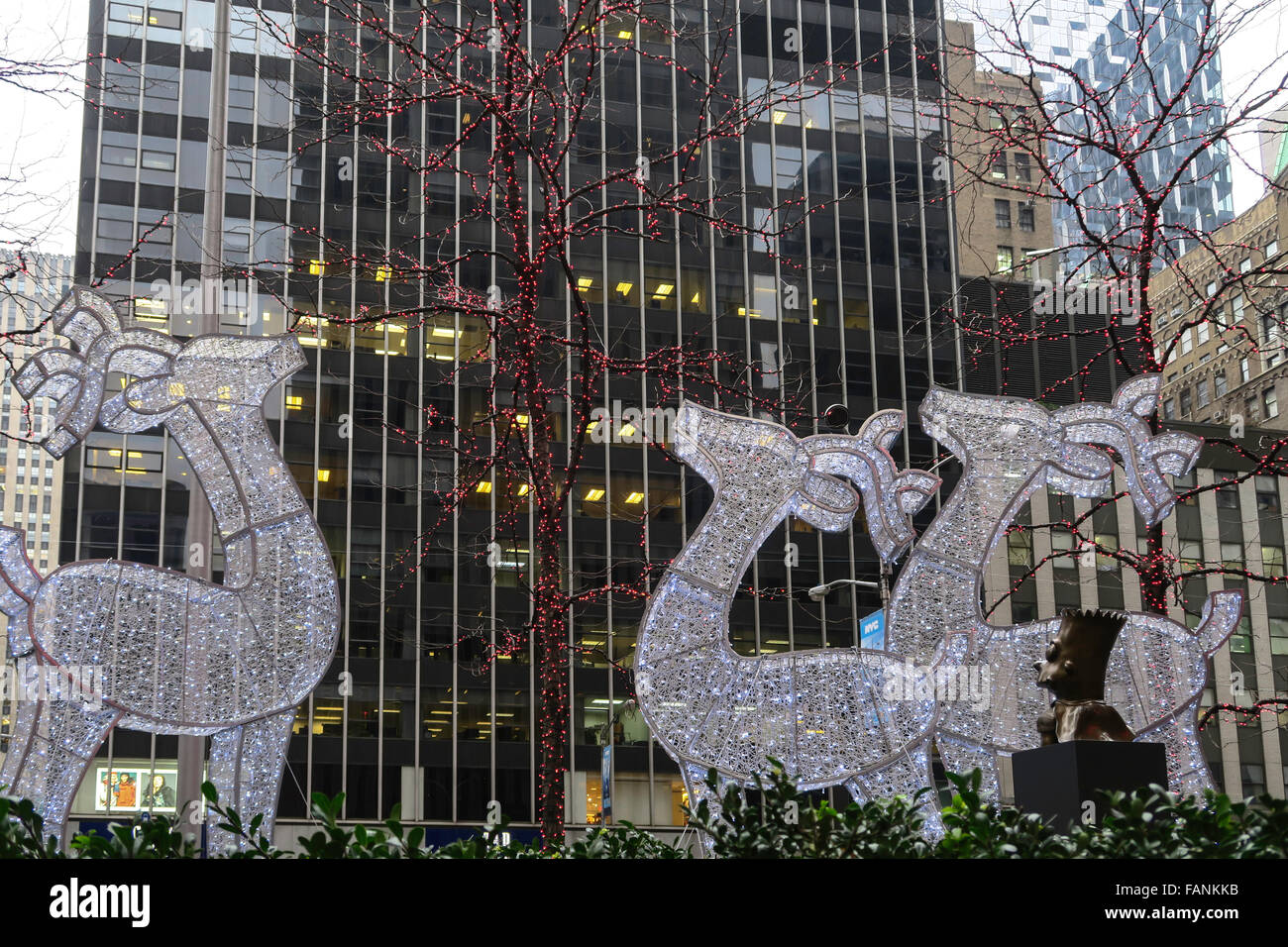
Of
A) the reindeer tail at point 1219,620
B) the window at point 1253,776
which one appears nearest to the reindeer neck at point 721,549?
the reindeer tail at point 1219,620

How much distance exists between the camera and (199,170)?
1604 inches

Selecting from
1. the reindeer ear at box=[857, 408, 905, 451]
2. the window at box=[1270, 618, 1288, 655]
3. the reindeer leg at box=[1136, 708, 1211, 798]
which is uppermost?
the window at box=[1270, 618, 1288, 655]

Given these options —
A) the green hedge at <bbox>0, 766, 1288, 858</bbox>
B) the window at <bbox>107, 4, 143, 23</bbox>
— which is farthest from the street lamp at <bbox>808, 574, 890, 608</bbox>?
the window at <bbox>107, 4, 143, 23</bbox>

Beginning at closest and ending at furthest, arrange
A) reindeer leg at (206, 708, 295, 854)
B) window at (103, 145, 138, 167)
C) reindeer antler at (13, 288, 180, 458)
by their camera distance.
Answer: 1. reindeer leg at (206, 708, 295, 854)
2. reindeer antler at (13, 288, 180, 458)
3. window at (103, 145, 138, 167)

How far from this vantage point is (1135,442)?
9523 mm

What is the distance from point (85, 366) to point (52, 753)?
248 centimetres

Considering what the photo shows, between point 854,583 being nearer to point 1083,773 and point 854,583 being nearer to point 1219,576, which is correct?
point 1083,773

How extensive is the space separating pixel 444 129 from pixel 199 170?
7.61 m

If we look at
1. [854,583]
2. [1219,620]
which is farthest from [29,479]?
[1219,620]

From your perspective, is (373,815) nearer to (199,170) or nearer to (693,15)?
(199,170)

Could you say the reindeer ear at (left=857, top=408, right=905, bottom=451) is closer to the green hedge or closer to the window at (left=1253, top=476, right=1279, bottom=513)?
the green hedge

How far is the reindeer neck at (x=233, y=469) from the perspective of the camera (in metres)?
8.75

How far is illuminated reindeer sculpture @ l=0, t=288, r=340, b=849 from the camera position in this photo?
823 cm

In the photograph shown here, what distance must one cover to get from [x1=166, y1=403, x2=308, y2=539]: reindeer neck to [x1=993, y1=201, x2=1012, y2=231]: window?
56064mm
